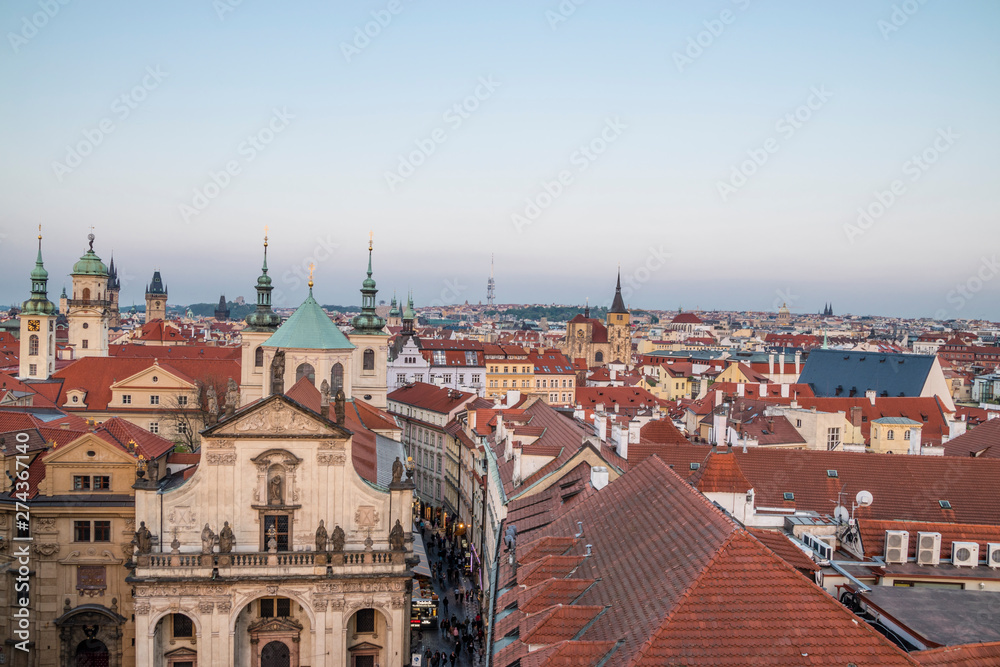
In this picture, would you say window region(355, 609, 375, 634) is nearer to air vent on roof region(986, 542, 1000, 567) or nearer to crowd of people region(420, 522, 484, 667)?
crowd of people region(420, 522, 484, 667)

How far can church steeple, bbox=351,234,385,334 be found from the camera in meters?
76.7

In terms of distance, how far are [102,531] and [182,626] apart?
539cm

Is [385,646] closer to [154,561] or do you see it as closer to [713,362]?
[154,561]

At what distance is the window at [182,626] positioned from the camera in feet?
113

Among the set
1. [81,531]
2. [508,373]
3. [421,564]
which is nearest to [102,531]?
[81,531]

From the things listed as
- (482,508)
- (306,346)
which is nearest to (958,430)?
(482,508)

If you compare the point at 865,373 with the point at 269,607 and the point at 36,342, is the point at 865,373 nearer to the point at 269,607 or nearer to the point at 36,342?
the point at 269,607

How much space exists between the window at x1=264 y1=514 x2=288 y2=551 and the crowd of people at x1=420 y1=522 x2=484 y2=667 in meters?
8.65

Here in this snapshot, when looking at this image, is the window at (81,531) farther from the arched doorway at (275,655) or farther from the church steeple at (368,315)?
the church steeple at (368,315)

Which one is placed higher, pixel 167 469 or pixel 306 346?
Result: pixel 306 346

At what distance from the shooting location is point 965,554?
2475cm

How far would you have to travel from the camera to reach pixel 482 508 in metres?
52.2

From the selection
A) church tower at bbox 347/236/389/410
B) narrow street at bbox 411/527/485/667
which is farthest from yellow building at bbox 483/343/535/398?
narrow street at bbox 411/527/485/667

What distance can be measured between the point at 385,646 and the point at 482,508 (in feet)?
56.5
